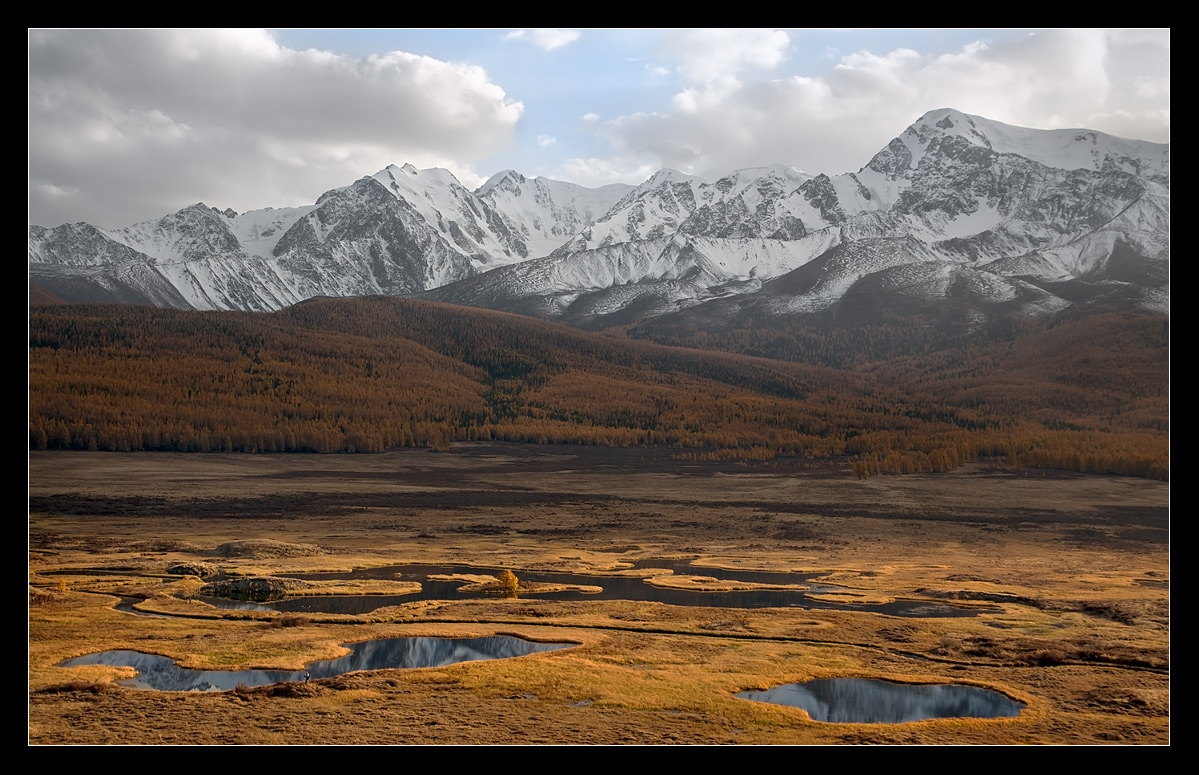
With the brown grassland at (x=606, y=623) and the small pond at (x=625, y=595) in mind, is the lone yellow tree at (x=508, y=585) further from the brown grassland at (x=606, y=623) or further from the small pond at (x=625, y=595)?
the brown grassland at (x=606, y=623)

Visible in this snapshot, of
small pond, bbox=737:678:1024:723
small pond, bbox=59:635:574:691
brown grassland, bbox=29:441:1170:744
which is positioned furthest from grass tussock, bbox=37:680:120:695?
small pond, bbox=737:678:1024:723

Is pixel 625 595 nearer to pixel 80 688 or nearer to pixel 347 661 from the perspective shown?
pixel 347 661

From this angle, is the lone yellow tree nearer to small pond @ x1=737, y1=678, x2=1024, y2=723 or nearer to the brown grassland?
the brown grassland

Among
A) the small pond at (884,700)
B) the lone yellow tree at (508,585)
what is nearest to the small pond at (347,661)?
the small pond at (884,700)
